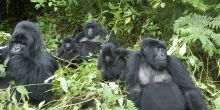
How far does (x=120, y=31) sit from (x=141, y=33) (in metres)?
0.40

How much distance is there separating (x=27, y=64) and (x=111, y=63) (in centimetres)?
150

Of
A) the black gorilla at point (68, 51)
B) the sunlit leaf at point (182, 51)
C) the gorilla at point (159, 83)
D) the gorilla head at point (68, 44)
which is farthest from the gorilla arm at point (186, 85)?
the gorilla head at point (68, 44)

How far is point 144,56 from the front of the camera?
4855mm

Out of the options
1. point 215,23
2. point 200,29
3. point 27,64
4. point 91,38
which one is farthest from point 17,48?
point 91,38

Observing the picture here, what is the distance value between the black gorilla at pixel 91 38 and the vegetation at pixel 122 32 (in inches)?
10.9

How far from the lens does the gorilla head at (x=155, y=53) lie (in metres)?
4.68

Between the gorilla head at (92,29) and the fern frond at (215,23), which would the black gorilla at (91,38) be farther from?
the fern frond at (215,23)

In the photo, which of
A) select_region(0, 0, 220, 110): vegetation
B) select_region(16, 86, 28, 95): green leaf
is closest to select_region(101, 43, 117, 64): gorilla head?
select_region(0, 0, 220, 110): vegetation

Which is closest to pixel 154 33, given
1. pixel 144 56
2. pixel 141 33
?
pixel 141 33

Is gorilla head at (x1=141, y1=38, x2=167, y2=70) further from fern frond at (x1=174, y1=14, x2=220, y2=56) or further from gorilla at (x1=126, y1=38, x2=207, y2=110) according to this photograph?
fern frond at (x1=174, y1=14, x2=220, y2=56)

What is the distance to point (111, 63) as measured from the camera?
599 centimetres

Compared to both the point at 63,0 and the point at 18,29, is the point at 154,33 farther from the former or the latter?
the point at 18,29

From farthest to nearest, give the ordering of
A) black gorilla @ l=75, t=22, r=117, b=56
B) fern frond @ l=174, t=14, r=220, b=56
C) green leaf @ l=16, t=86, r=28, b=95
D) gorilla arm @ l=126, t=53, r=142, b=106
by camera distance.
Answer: black gorilla @ l=75, t=22, r=117, b=56 < fern frond @ l=174, t=14, r=220, b=56 < gorilla arm @ l=126, t=53, r=142, b=106 < green leaf @ l=16, t=86, r=28, b=95

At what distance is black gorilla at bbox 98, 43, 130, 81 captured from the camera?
5.86 meters
